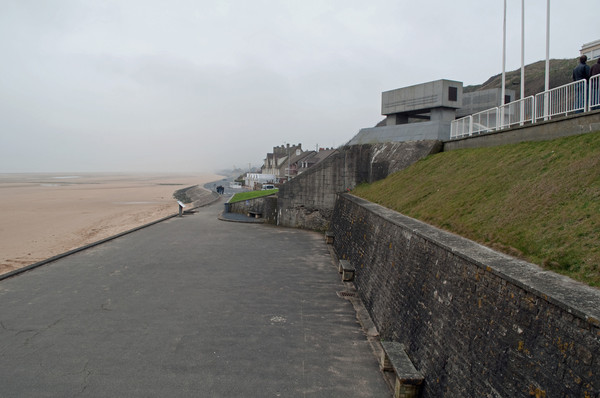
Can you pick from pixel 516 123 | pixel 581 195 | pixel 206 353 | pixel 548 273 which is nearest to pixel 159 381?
pixel 206 353

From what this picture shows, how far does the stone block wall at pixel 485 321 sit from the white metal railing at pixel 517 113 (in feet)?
21.1

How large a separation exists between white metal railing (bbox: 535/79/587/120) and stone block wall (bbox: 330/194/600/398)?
5317 millimetres

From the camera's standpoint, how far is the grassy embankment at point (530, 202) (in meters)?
5.03

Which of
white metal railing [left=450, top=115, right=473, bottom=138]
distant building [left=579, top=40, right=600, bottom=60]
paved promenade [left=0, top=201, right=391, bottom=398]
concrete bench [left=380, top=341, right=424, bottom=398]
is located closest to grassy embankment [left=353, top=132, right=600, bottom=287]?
concrete bench [left=380, top=341, right=424, bottom=398]

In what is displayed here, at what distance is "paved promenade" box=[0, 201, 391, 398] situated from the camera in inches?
254

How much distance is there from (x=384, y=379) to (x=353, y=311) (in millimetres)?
3184

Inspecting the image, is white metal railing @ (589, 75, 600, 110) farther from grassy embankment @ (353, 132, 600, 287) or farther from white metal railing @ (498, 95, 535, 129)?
white metal railing @ (498, 95, 535, 129)

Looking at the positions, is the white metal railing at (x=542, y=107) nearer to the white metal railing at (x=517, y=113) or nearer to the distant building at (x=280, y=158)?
the white metal railing at (x=517, y=113)

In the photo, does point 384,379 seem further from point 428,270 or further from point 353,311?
point 353,311

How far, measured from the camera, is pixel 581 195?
19.9 ft

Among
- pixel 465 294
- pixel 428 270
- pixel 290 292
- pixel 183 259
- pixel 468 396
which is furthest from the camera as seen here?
pixel 183 259

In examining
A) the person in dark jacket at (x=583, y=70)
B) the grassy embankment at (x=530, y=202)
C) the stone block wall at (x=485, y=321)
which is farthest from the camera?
the person in dark jacket at (x=583, y=70)

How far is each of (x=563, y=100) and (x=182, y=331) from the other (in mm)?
11306

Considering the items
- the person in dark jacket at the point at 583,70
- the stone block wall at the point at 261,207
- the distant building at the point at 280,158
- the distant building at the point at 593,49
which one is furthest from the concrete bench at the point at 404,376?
the distant building at the point at 280,158
